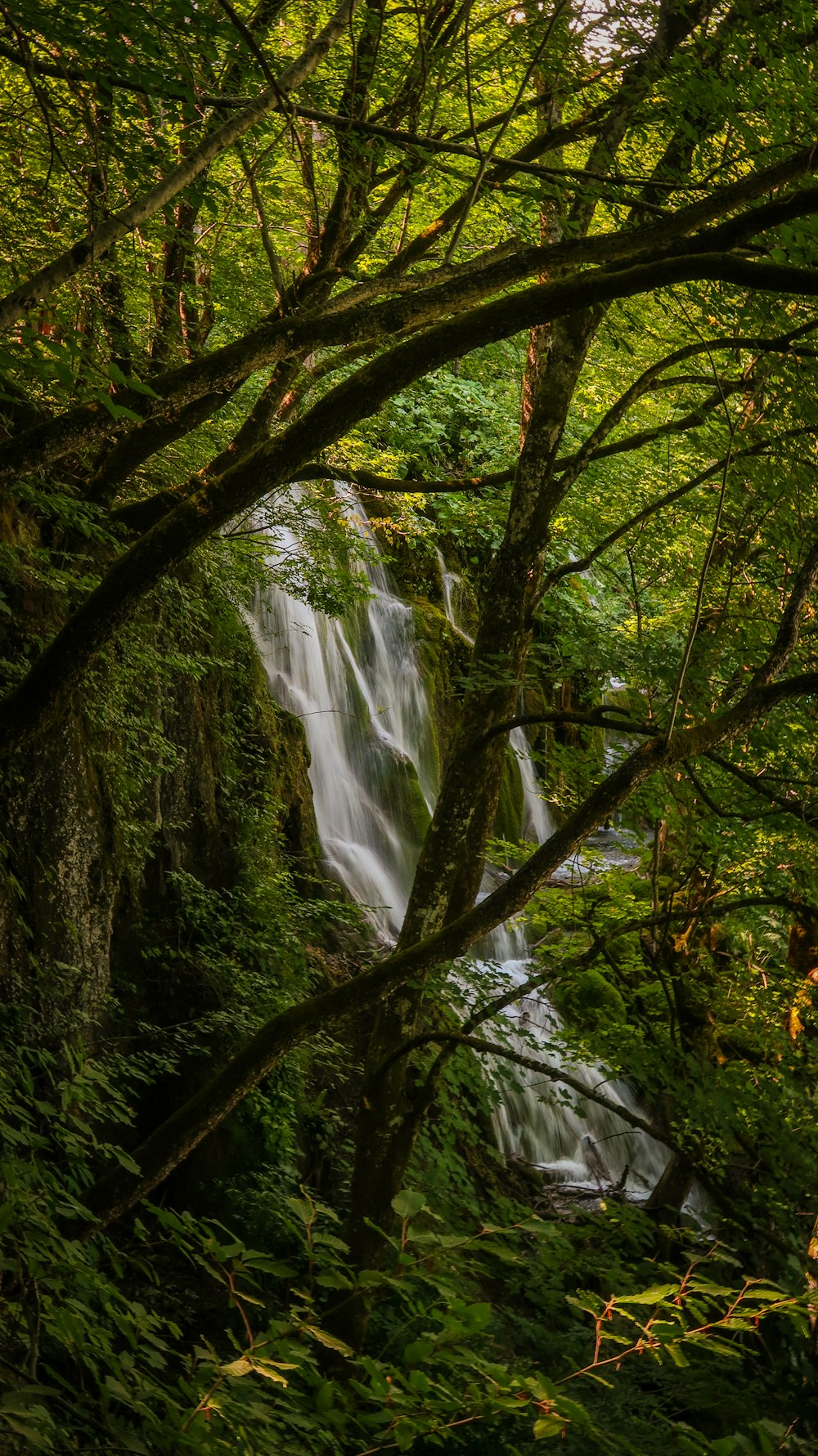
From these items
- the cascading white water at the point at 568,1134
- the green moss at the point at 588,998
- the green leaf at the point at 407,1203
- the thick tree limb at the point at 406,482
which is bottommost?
the cascading white water at the point at 568,1134

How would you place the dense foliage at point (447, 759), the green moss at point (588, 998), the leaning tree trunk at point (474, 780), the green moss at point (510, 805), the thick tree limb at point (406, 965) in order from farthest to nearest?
1. the green moss at point (510, 805)
2. the green moss at point (588, 998)
3. the leaning tree trunk at point (474, 780)
4. the thick tree limb at point (406, 965)
5. the dense foliage at point (447, 759)

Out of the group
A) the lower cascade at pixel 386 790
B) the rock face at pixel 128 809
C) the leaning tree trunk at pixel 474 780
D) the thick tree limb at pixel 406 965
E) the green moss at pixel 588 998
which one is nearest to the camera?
the thick tree limb at pixel 406 965

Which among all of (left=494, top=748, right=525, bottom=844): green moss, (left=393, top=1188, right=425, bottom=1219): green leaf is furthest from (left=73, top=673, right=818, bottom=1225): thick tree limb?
(left=494, top=748, right=525, bottom=844): green moss

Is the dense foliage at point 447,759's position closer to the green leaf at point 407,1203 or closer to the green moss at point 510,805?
the green leaf at point 407,1203

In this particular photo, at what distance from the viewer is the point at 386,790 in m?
11.8

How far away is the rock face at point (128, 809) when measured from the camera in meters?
4.94

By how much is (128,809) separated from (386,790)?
6069 mm

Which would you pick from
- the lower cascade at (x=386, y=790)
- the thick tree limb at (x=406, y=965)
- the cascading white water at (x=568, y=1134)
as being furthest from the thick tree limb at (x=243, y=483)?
the cascading white water at (x=568, y=1134)

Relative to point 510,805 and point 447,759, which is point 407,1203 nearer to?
point 447,759

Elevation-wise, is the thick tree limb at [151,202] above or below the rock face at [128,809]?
above

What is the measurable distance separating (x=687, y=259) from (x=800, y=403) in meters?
1.26

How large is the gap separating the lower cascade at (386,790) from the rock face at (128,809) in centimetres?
158

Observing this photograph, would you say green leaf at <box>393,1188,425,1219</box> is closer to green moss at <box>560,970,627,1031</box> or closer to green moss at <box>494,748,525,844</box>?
green moss at <box>560,970,627,1031</box>

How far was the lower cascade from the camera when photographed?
949 centimetres
